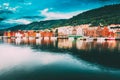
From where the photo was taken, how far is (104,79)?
21.7 m

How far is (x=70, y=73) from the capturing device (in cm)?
2462

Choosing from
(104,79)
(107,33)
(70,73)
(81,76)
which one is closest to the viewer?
(104,79)

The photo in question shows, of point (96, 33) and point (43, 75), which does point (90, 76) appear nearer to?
point (43, 75)

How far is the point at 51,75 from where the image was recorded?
23.7m

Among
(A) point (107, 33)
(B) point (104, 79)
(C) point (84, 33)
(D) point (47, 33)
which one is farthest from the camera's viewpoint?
(D) point (47, 33)

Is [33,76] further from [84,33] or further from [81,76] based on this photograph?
[84,33]

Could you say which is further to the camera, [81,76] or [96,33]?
[96,33]

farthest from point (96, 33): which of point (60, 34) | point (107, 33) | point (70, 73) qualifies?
point (70, 73)

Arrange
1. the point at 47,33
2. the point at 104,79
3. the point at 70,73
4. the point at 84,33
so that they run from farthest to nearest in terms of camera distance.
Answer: the point at 47,33
the point at 84,33
the point at 70,73
the point at 104,79

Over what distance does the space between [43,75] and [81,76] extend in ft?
12.0

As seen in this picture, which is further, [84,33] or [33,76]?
[84,33]

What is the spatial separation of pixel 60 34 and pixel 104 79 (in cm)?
16415

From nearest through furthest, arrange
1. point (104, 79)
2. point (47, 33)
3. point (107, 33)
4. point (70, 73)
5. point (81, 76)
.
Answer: point (104, 79) < point (81, 76) < point (70, 73) < point (107, 33) < point (47, 33)

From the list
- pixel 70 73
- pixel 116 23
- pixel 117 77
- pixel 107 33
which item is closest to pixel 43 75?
pixel 70 73
